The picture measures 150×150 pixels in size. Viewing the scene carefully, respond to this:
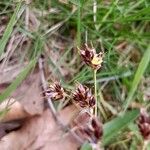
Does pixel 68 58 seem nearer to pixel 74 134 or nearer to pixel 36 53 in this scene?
pixel 36 53

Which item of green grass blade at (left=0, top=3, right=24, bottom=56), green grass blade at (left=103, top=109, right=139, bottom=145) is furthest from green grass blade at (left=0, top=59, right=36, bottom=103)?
green grass blade at (left=103, top=109, right=139, bottom=145)

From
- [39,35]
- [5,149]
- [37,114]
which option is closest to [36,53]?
[39,35]

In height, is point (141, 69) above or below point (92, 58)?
below

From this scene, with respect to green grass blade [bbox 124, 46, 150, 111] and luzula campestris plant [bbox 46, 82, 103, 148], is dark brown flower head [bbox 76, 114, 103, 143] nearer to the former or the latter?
luzula campestris plant [bbox 46, 82, 103, 148]

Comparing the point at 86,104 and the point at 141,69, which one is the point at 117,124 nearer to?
the point at 141,69

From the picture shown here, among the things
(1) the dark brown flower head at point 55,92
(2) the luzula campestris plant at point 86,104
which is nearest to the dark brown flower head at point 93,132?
(2) the luzula campestris plant at point 86,104

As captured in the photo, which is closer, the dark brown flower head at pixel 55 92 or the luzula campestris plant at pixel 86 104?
the luzula campestris plant at pixel 86 104

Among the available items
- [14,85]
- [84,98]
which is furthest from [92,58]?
[14,85]

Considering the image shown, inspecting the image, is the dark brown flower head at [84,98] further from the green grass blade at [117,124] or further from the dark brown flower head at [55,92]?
the green grass blade at [117,124]

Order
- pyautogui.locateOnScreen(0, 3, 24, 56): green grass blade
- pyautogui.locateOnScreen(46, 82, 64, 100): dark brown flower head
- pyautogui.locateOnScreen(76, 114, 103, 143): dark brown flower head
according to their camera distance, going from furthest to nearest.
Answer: pyautogui.locateOnScreen(0, 3, 24, 56): green grass blade
pyautogui.locateOnScreen(46, 82, 64, 100): dark brown flower head
pyautogui.locateOnScreen(76, 114, 103, 143): dark brown flower head
